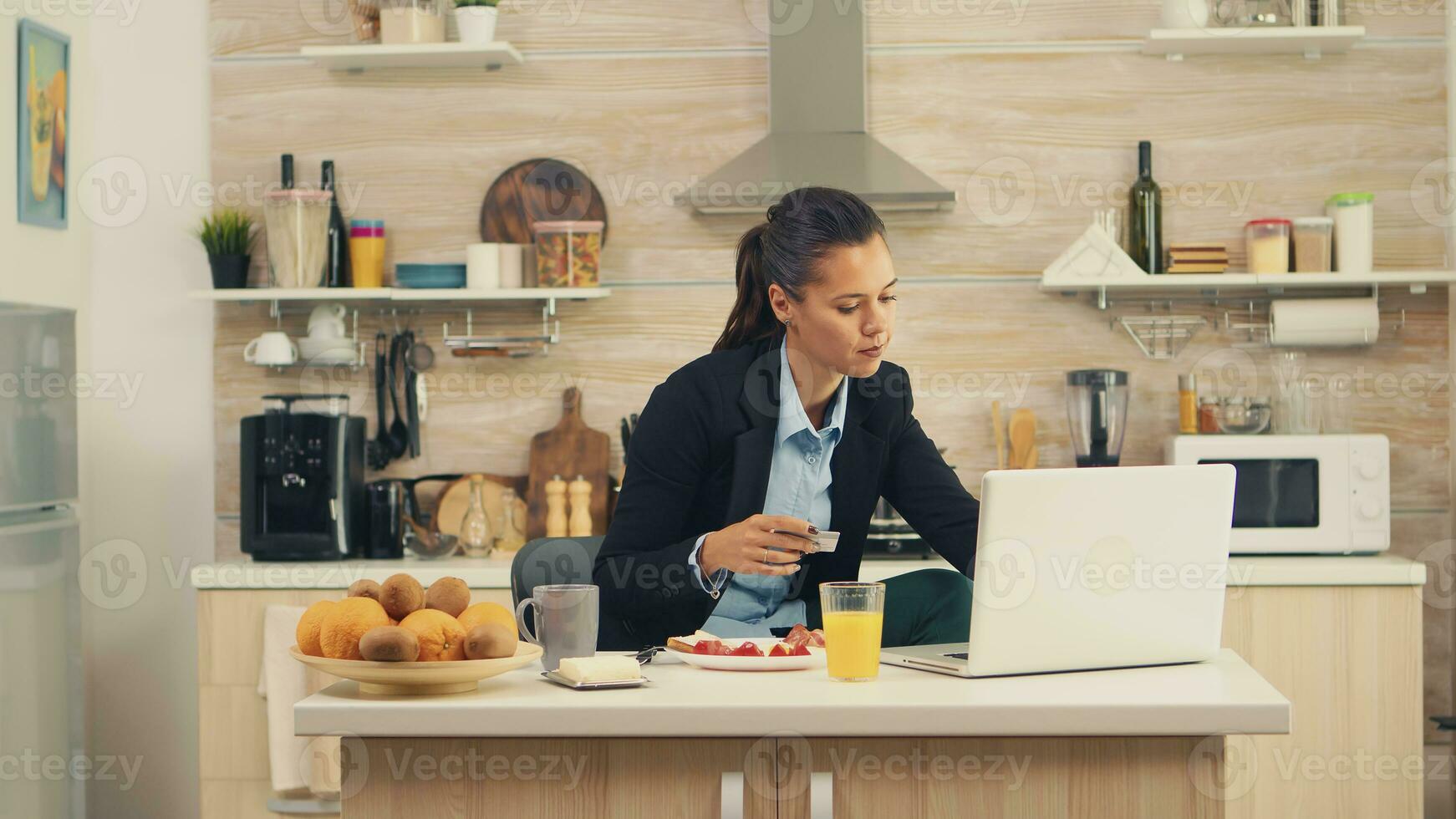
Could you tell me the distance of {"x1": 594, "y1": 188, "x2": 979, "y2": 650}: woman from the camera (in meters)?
1.83

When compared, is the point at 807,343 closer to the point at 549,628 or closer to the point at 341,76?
the point at 549,628

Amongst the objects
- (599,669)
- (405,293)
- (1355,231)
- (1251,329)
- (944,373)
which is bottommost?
(599,669)

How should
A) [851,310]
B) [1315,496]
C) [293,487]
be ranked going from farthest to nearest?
[293,487], [1315,496], [851,310]

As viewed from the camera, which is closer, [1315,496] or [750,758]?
[750,758]

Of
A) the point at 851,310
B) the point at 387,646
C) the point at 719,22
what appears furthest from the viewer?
the point at 719,22

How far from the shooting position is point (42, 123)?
3.18 metres

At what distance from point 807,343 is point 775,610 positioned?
41 cm

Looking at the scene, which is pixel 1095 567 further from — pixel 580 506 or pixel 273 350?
pixel 273 350

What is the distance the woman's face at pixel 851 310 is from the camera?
1848 millimetres

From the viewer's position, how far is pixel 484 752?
1.30m

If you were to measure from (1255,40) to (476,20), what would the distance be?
76.0 inches

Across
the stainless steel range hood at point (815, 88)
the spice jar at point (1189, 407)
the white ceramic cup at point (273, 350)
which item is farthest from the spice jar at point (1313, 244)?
the white ceramic cup at point (273, 350)

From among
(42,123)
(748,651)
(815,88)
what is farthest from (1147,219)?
(42,123)

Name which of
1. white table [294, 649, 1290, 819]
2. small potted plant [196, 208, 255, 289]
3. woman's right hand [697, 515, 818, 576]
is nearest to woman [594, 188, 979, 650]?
woman's right hand [697, 515, 818, 576]
